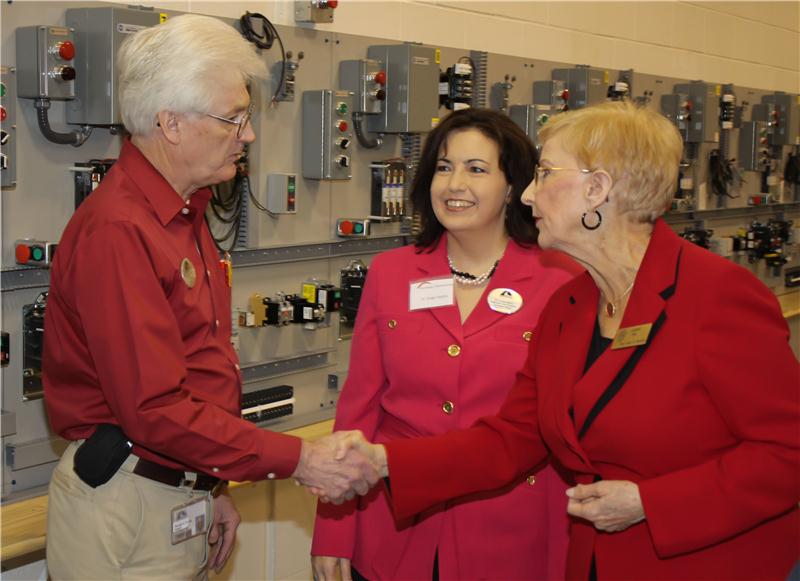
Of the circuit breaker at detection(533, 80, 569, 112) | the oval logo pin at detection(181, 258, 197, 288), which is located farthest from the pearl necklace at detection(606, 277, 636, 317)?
the circuit breaker at detection(533, 80, 569, 112)

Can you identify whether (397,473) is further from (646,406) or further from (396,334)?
(646,406)

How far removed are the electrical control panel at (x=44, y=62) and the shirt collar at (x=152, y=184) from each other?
0.77 metres

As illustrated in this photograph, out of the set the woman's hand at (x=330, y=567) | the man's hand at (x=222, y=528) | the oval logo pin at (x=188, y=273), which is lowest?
the woman's hand at (x=330, y=567)

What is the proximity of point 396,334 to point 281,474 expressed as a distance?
0.49 meters

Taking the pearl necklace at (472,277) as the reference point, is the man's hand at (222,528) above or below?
below

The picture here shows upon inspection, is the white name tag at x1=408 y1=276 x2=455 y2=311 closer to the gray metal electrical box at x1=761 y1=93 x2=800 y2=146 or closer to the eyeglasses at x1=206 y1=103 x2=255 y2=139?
the eyeglasses at x1=206 y1=103 x2=255 y2=139

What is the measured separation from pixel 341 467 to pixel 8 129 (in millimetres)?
1386

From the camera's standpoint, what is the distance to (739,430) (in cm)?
180

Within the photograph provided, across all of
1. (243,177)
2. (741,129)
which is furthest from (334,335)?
(741,129)

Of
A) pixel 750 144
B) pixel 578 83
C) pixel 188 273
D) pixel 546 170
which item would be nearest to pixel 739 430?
pixel 546 170

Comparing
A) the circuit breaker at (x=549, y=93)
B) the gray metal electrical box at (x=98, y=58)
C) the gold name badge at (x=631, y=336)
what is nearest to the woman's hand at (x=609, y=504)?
the gold name badge at (x=631, y=336)

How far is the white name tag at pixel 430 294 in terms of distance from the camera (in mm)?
2494

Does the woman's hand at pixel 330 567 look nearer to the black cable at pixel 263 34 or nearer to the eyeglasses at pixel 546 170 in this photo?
the eyeglasses at pixel 546 170

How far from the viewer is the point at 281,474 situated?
2.22m
